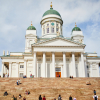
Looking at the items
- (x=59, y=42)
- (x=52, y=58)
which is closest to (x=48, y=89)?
(x=52, y=58)

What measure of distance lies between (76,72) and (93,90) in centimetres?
1927

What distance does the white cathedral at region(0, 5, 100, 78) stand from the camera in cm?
4106

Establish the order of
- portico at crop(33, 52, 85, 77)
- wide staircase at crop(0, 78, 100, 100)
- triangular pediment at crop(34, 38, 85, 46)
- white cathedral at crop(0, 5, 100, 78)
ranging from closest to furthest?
wide staircase at crop(0, 78, 100, 100) < white cathedral at crop(0, 5, 100, 78) < triangular pediment at crop(34, 38, 85, 46) < portico at crop(33, 52, 85, 77)

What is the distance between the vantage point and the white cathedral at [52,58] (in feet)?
135

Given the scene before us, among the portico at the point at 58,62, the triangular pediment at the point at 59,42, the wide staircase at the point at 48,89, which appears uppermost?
the triangular pediment at the point at 59,42

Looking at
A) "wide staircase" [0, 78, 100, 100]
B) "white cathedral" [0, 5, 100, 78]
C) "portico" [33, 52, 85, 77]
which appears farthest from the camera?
"portico" [33, 52, 85, 77]

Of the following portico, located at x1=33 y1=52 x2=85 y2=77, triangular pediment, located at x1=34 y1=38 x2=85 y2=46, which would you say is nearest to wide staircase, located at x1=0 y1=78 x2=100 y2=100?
portico, located at x1=33 y1=52 x2=85 y2=77

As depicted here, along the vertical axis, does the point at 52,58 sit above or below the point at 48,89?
above

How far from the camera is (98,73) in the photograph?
51.9 meters

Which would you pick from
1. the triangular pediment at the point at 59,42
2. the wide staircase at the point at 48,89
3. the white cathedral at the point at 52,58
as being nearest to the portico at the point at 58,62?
the white cathedral at the point at 52,58

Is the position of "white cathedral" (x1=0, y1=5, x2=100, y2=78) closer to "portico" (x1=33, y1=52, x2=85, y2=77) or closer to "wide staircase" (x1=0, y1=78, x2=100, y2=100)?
"portico" (x1=33, y1=52, x2=85, y2=77)

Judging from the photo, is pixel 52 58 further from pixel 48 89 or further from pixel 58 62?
pixel 48 89

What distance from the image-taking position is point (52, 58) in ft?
134

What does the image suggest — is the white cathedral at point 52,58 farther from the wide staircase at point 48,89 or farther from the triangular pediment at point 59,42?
the wide staircase at point 48,89
